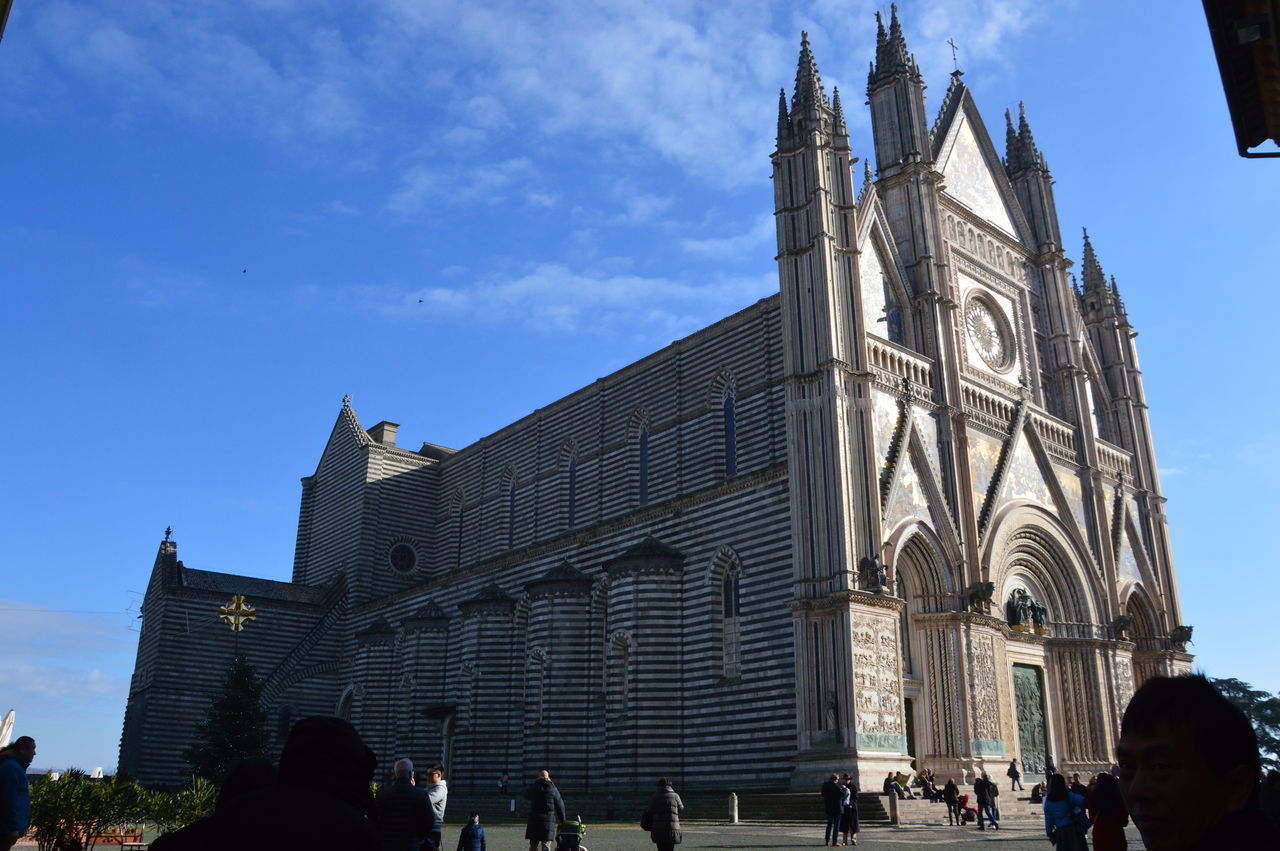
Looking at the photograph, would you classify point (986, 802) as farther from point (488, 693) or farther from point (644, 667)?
point (488, 693)

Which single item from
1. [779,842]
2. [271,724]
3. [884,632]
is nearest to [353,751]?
[779,842]

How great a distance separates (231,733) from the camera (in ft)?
102

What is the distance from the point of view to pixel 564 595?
29016mm

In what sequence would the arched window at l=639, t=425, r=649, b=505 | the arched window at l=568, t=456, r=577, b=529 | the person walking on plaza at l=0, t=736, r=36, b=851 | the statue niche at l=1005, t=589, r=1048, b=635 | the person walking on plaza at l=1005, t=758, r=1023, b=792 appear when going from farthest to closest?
the arched window at l=568, t=456, r=577, b=529, the arched window at l=639, t=425, r=649, b=505, the statue niche at l=1005, t=589, r=1048, b=635, the person walking on plaza at l=1005, t=758, r=1023, b=792, the person walking on plaza at l=0, t=736, r=36, b=851

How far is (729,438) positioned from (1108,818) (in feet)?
70.1

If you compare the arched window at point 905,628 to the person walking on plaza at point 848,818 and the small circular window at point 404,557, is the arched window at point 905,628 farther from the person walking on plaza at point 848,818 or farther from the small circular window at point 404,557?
the small circular window at point 404,557

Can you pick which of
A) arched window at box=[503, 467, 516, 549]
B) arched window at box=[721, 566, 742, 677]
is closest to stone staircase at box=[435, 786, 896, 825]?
arched window at box=[721, 566, 742, 677]

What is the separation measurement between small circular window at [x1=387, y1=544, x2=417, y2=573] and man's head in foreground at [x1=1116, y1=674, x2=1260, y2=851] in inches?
1597

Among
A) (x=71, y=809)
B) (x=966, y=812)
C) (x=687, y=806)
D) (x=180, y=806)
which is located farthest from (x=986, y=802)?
(x=71, y=809)

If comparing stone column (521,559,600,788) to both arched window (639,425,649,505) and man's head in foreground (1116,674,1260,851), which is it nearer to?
arched window (639,425,649,505)

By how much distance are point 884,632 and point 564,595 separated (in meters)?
10.1

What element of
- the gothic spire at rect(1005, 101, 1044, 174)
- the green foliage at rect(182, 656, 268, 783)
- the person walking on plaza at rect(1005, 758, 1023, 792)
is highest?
the gothic spire at rect(1005, 101, 1044, 174)

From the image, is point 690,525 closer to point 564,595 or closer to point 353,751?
point 564,595

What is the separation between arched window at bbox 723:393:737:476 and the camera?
92.2ft
